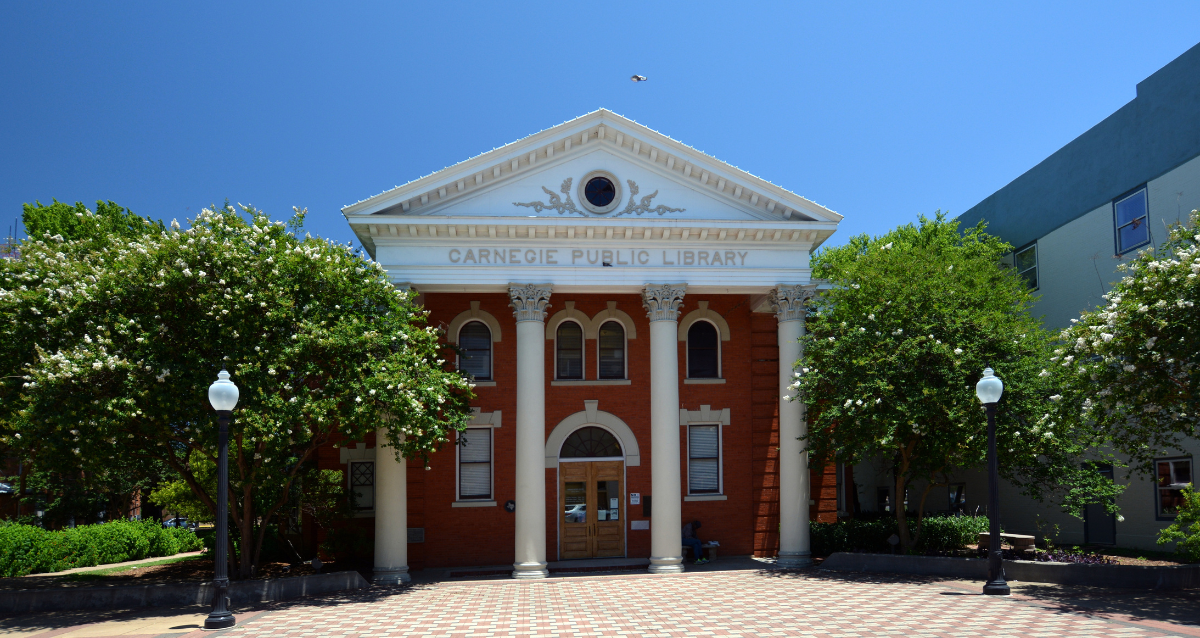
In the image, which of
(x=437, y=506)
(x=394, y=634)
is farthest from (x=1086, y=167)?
(x=394, y=634)

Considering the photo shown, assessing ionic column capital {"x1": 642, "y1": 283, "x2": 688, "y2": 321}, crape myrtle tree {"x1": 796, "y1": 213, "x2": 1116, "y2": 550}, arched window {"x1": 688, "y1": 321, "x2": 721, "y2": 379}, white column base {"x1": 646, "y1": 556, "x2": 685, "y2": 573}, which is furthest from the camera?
arched window {"x1": 688, "y1": 321, "x2": 721, "y2": 379}

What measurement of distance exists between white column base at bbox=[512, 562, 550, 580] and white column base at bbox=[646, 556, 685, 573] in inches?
107

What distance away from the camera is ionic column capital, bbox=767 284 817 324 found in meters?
22.3

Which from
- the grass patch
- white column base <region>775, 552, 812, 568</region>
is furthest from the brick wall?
the grass patch

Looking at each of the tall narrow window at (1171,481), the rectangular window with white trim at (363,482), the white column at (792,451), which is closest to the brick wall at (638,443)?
the rectangular window with white trim at (363,482)

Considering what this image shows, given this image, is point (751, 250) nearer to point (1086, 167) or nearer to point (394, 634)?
point (1086, 167)

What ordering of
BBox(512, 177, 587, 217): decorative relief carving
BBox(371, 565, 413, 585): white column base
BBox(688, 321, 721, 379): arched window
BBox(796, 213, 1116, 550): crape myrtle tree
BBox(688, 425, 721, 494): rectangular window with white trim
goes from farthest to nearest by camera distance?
1. BBox(688, 321, 721, 379): arched window
2. BBox(688, 425, 721, 494): rectangular window with white trim
3. BBox(512, 177, 587, 217): decorative relief carving
4. BBox(371, 565, 413, 585): white column base
5. BBox(796, 213, 1116, 550): crape myrtle tree

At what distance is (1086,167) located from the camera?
2586 centimetres

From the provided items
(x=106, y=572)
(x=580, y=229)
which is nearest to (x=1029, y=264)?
(x=580, y=229)

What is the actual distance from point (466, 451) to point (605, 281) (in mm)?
6512

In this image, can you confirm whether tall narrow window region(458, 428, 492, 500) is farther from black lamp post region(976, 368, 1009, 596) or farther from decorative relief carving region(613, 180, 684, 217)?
black lamp post region(976, 368, 1009, 596)

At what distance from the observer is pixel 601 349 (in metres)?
25.1

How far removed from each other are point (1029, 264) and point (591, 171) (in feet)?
53.5

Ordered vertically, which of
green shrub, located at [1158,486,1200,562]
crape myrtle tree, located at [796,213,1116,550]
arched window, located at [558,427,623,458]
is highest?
crape myrtle tree, located at [796,213,1116,550]
